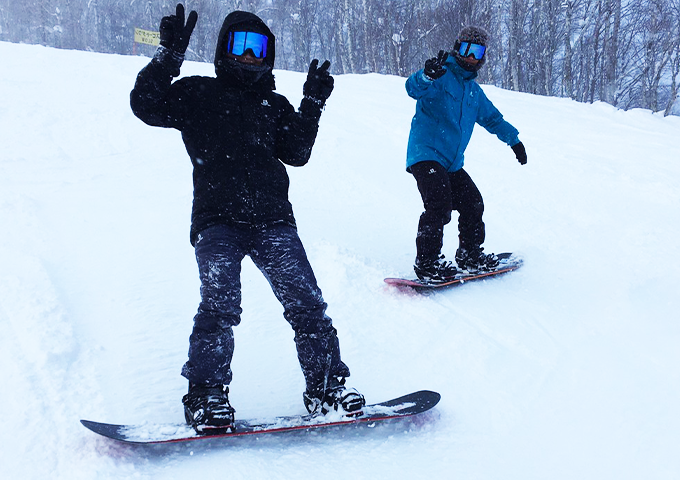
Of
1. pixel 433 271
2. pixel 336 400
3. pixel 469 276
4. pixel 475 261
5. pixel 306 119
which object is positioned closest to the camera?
pixel 336 400

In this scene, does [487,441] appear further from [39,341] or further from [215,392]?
[39,341]

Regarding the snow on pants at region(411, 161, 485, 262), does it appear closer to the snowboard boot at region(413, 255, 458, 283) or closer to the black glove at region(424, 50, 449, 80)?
the snowboard boot at region(413, 255, 458, 283)

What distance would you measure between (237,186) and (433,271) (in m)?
2.01

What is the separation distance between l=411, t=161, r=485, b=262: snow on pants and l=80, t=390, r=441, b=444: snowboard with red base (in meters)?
1.60

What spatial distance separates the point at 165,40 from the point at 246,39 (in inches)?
14.6

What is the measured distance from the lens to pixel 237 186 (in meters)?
2.49

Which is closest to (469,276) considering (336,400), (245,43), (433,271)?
(433,271)

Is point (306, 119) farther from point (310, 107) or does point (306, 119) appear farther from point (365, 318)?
point (365, 318)

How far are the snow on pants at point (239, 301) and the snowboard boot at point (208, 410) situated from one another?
0.04m

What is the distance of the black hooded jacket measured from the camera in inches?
97.3

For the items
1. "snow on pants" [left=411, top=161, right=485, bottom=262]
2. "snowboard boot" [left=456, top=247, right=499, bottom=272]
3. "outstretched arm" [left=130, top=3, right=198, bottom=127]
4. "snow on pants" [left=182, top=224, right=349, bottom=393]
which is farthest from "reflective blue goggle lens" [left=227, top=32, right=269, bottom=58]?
"snowboard boot" [left=456, top=247, right=499, bottom=272]

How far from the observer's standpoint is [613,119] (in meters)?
10.1

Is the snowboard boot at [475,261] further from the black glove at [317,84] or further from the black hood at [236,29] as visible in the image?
Result: the black hood at [236,29]

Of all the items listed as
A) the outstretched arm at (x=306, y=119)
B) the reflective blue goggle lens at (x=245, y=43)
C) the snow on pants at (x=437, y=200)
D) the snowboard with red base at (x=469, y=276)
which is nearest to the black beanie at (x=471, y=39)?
the snow on pants at (x=437, y=200)
